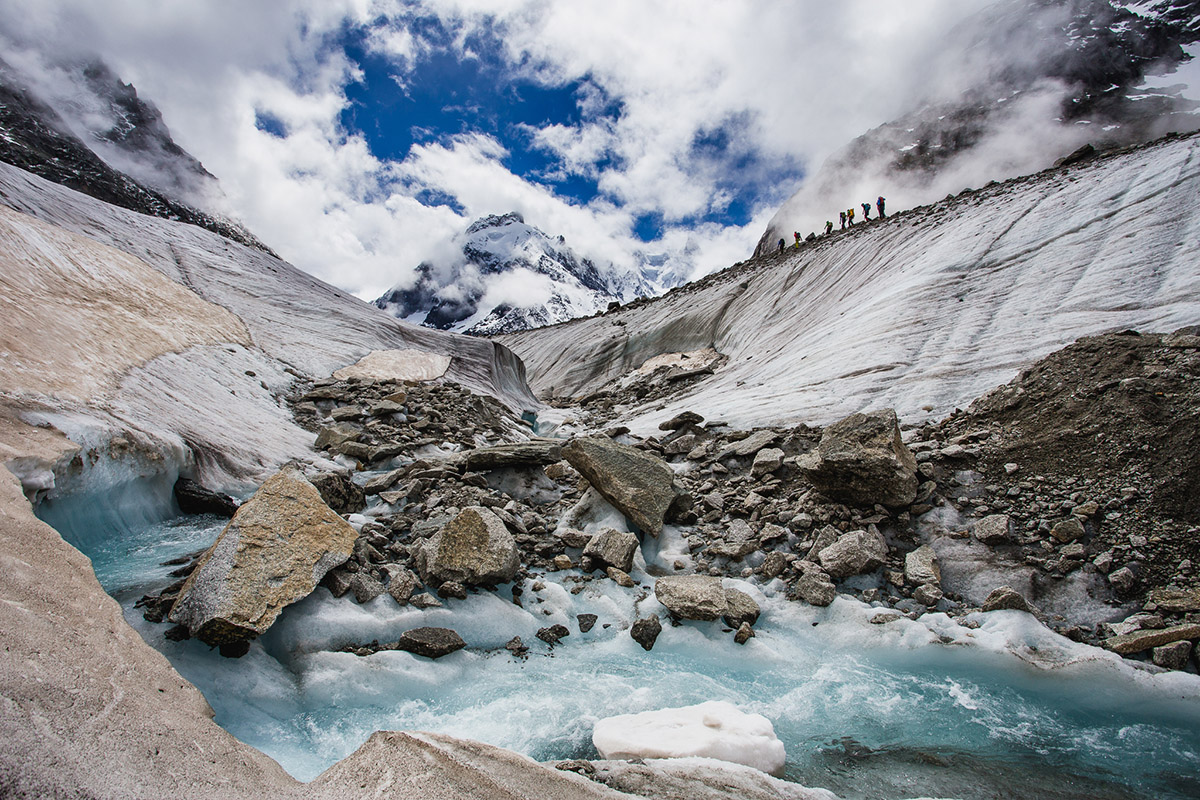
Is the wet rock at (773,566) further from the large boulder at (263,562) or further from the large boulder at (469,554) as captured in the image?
the large boulder at (263,562)

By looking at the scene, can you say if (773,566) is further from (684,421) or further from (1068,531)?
(684,421)

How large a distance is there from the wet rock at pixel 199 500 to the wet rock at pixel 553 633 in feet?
13.6

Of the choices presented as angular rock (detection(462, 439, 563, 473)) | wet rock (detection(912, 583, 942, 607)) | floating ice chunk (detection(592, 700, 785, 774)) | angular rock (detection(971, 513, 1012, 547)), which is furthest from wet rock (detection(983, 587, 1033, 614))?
angular rock (detection(462, 439, 563, 473))

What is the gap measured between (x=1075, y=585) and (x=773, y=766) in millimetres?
3912

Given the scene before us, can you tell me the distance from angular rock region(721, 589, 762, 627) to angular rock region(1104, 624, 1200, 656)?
291 cm

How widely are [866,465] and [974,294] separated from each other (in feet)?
30.0

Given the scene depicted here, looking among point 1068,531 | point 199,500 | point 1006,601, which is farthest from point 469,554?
point 1068,531

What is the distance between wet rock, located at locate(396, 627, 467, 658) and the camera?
14.8 ft

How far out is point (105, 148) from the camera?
67.0 m

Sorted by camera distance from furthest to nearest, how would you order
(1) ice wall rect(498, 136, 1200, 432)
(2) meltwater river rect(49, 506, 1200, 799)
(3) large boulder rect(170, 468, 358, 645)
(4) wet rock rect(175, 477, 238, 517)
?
(1) ice wall rect(498, 136, 1200, 432)
(4) wet rock rect(175, 477, 238, 517)
(3) large boulder rect(170, 468, 358, 645)
(2) meltwater river rect(49, 506, 1200, 799)

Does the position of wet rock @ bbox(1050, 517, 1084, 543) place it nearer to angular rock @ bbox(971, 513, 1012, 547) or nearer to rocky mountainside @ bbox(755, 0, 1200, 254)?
angular rock @ bbox(971, 513, 1012, 547)

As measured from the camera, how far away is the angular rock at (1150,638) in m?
4.23

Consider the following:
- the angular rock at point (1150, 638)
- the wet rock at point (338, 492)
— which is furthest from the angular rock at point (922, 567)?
the wet rock at point (338, 492)

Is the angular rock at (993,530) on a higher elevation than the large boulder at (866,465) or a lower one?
lower
